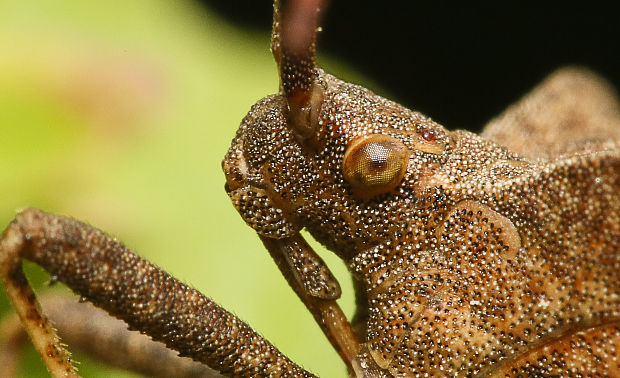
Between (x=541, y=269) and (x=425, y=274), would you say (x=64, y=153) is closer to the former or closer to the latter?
(x=425, y=274)

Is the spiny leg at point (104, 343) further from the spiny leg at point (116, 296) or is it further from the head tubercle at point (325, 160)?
the head tubercle at point (325, 160)

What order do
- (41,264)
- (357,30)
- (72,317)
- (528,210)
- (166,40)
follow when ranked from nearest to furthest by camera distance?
(41,264)
(528,210)
(72,317)
(166,40)
(357,30)

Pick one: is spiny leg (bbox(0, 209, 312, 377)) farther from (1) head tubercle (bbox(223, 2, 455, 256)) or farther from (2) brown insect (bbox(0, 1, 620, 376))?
(1) head tubercle (bbox(223, 2, 455, 256))

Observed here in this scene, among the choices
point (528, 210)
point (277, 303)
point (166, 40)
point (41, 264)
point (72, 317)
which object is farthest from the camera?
point (166, 40)

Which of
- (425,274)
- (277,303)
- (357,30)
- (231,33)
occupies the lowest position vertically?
(425,274)

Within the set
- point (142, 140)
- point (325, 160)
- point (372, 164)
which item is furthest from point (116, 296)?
point (142, 140)

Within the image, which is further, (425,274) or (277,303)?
(277,303)

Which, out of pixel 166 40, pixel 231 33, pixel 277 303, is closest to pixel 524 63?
pixel 231 33

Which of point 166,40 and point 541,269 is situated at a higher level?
point 166,40

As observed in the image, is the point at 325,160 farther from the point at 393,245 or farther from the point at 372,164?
the point at 393,245
